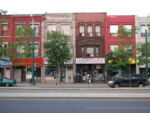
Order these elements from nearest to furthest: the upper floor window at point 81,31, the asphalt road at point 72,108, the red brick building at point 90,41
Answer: the asphalt road at point 72,108 < the red brick building at point 90,41 < the upper floor window at point 81,31

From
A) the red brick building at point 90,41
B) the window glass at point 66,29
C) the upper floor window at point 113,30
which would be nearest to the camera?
the red brick building at point 90,41

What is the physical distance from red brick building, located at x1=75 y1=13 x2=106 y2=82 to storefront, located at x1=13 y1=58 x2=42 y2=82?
672 centimetres

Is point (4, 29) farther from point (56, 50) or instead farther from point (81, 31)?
point (81, 31)

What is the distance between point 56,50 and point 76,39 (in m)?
6.47

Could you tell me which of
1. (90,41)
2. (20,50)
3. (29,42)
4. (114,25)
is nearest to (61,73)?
(90,41)

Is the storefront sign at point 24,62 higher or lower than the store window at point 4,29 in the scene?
lower

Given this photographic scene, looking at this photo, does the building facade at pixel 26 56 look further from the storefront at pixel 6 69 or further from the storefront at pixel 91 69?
the storefront at pixel 91 69

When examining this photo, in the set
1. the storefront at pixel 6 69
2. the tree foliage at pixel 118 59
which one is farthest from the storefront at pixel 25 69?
the tree foliage at pixel 118 59

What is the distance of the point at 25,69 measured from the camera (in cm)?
3850

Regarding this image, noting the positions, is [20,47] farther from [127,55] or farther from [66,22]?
[127,55]

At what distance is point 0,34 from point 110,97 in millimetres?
29027

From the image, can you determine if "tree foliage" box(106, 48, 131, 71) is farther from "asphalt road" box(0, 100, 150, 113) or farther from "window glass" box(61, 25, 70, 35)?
"asphalt road" box(0, 100, 150, 113)

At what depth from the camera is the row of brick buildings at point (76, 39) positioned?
38.1 meters

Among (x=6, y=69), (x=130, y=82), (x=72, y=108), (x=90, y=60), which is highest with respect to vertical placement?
(x=90, y=60)
